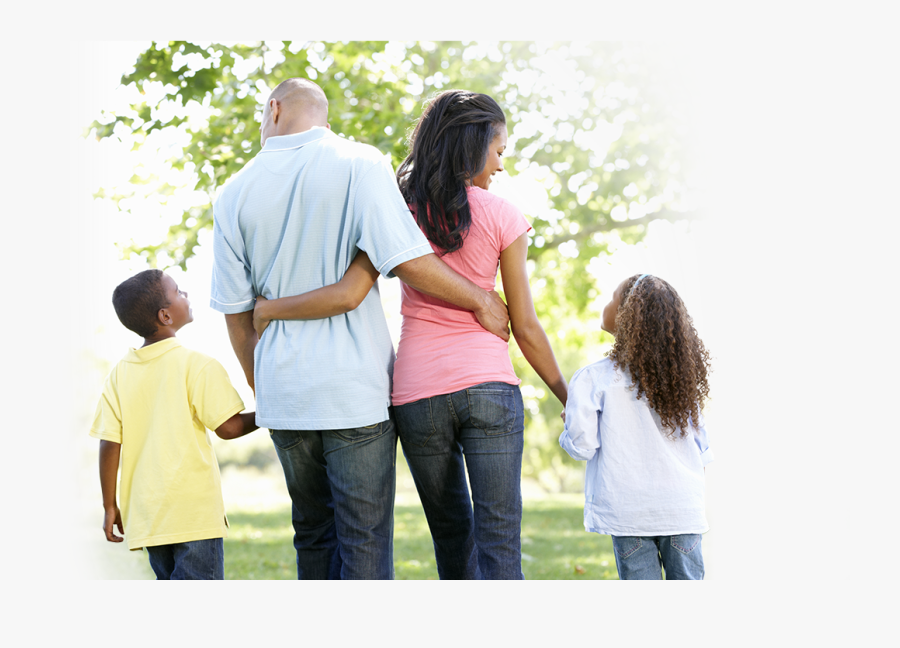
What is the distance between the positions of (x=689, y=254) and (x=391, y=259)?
473 centimetres

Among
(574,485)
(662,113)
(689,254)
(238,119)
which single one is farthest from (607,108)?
(574,485)

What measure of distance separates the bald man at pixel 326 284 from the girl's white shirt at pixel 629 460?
471 millimetres

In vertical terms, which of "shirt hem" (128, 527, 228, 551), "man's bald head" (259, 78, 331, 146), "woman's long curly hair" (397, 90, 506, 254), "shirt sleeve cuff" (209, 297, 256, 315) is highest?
"man's bald head" (259, 78, 331, 146)

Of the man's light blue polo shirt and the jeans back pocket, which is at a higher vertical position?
the man's light blue polo shirt

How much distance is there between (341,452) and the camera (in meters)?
1.97

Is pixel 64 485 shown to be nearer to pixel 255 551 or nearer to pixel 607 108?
pixel 255 551

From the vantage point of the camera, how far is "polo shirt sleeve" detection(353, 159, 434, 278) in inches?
75.2

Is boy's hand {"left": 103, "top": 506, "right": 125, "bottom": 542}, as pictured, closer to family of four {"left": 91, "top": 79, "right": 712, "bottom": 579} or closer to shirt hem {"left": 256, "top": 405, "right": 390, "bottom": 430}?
family of four {"left": 91, "top": 79, "right": 712, "bottom": 579}

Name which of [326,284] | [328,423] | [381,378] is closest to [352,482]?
[328,423]

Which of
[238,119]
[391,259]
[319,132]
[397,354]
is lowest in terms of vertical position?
[397,354]

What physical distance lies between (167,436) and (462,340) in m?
1.00

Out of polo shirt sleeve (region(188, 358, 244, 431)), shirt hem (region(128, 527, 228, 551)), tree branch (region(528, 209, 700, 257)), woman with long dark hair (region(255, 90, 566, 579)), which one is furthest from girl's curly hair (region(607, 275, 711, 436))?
tree branch (region(528, 209, 700, 257))

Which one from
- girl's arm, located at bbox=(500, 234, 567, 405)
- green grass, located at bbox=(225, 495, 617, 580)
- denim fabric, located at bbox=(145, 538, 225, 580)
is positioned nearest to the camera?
girl's arm, located at bbox=(500, 234, 567, 405)

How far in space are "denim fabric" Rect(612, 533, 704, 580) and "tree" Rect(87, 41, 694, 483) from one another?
320 cm
